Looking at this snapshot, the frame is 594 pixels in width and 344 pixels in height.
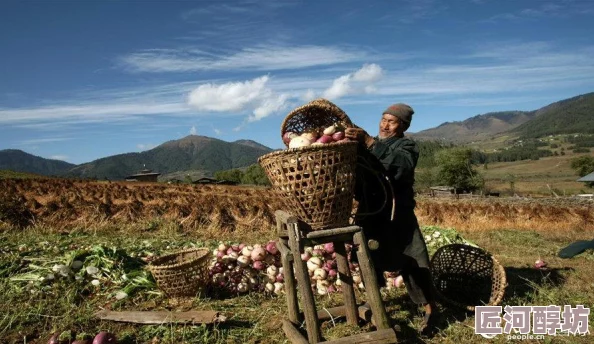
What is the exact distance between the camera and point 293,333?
3.77 m

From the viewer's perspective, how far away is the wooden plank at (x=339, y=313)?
433 cm

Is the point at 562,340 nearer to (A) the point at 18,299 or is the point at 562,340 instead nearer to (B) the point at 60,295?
(B) the point at 60,295

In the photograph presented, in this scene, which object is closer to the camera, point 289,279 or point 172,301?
point 289,279

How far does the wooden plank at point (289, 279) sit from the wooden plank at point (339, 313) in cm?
39

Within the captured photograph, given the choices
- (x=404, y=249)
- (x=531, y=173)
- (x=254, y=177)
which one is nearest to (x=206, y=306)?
(x=404, y=249)

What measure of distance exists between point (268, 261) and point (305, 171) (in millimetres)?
3068

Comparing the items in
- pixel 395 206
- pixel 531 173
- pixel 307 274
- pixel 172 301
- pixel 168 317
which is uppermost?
pixel 395 206

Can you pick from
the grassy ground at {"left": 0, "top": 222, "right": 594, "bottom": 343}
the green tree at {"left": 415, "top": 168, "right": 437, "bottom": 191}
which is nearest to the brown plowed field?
the grassy ground at {"left": 0, "top": 222, "right": 594, "bottom": 343}

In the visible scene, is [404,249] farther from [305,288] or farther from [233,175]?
[233,175]

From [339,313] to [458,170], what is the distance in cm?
7373

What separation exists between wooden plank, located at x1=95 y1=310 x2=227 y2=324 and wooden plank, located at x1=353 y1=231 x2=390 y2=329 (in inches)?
63.7

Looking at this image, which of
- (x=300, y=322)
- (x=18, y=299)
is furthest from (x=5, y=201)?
(x=300, y=322)

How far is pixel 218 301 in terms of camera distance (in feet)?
17.3

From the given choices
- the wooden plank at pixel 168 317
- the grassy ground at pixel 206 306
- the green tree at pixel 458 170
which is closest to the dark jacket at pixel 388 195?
the grassy ground at pixel 206 306
